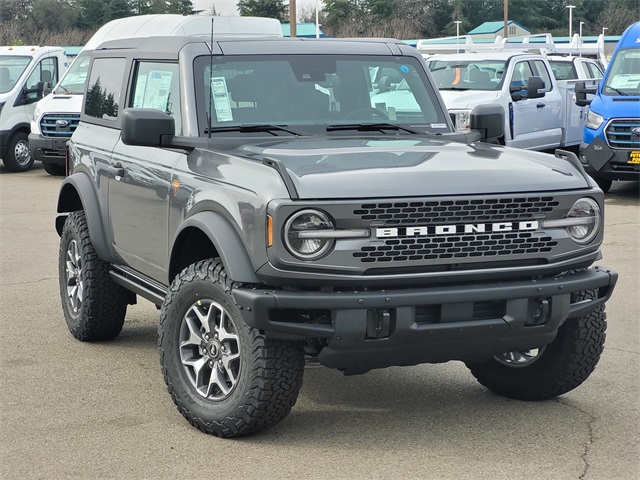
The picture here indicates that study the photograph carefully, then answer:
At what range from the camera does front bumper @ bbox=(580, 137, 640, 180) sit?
15.0 meters

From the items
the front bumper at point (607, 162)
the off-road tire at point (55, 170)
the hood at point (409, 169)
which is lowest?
the off-road tire at point (55, 170)

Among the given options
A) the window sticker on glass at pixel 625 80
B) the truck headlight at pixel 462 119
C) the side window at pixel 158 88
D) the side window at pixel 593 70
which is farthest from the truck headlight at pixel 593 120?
the side window at pixel 158 88

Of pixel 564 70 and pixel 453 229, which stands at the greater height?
pixel 453 229

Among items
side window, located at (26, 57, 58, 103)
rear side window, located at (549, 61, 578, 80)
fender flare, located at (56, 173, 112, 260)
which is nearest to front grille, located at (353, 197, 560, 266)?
fender flare, located at (56, 173, 112, 260)

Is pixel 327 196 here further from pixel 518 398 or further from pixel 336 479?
pixel 518 398

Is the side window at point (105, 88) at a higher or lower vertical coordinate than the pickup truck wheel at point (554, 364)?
higher

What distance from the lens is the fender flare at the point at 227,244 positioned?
4.80 m

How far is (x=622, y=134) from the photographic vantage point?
1510 cm

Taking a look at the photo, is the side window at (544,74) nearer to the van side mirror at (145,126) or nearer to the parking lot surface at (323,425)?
the parking lot surface at (323,425)

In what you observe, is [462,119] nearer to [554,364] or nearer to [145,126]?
[554,364]

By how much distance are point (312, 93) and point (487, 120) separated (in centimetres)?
103

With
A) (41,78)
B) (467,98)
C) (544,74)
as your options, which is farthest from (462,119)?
(41,78)

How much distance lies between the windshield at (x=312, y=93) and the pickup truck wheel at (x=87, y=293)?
153 centimetres

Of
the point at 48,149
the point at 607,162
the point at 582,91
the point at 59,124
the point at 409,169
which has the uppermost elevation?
the point at 409,169
